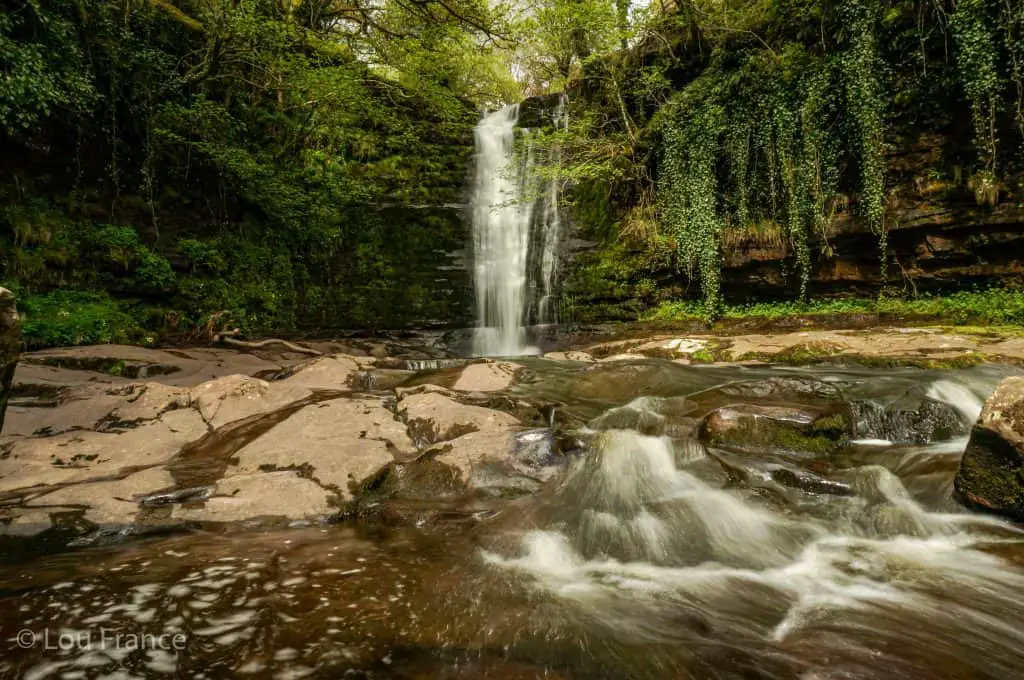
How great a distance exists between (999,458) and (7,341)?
20.9 ft

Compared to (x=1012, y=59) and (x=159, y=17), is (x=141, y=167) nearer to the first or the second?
(x=159, y=17)

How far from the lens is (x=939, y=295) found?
29.1 ft

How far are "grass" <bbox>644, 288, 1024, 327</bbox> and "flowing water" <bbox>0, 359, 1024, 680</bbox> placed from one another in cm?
575

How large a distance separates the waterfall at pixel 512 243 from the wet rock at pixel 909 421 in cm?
778

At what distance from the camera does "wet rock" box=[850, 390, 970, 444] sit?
171 inches

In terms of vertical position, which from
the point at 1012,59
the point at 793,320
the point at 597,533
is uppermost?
the point at 1012,59

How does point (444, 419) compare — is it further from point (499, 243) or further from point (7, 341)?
point (499, 243)

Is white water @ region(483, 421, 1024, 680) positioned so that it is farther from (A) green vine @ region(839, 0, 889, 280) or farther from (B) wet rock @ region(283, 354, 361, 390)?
(A) green vine @ region(839, 0, 889, 280)

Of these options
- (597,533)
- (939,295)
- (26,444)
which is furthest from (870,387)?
(26,444)

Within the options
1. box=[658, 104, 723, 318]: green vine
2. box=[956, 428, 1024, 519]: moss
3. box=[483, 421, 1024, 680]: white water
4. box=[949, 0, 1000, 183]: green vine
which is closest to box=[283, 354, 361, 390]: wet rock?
box=[483, 421, 1024, 680]: white water

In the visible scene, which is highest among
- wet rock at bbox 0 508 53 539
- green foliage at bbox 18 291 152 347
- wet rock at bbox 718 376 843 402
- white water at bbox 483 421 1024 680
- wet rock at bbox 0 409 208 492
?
green foliage at bbox 18 291 152 347

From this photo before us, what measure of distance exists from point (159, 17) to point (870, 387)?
1450cm

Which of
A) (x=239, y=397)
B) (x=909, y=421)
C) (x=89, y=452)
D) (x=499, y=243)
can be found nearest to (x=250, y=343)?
(x=239, y=397)

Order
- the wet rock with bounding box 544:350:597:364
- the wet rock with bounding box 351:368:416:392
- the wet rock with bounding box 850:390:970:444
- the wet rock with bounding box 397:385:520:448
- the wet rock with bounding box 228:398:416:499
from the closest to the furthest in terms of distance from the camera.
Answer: the wet rock with bounding box 228:398:416:499 < the wet rock with bounding box 850:390:970:444 < the wet rock with bounding box 397:385:520:448 < the wet rock with bounding box 351:368:416:392 < the wet rock with bounding box 544:350:597:364
